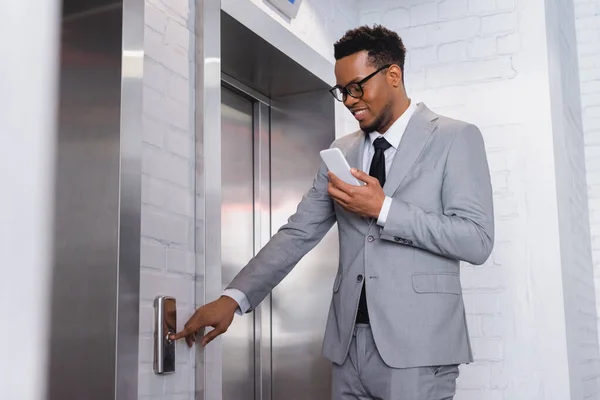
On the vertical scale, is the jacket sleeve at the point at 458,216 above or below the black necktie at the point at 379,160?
below

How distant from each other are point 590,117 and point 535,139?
1056 millimetres

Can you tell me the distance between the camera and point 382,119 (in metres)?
2.14

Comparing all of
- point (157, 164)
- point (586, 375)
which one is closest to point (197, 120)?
point (157, 164)

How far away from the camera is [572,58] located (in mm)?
3842

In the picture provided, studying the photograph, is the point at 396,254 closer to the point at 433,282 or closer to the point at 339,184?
the point at 433,282

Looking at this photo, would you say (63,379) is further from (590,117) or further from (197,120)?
(590,117)

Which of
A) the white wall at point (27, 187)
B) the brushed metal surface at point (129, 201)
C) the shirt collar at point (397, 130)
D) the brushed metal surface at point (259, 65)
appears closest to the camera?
the white wall at point (27, 187)

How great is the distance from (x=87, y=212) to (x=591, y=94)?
3.31 meters

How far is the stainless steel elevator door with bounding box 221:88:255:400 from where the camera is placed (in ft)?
8.98

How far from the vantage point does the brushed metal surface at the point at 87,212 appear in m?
1.10

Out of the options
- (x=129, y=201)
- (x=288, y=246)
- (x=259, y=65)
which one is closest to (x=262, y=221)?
(x=259, y=65)

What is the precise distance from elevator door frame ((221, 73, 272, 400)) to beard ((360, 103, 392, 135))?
0.83 metres

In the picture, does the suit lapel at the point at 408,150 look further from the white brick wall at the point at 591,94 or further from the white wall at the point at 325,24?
the white brick wall at the point at 591,94

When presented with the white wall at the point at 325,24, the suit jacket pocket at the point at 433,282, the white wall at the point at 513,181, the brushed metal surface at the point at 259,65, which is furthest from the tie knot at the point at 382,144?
the white wall at the point at 513,181
